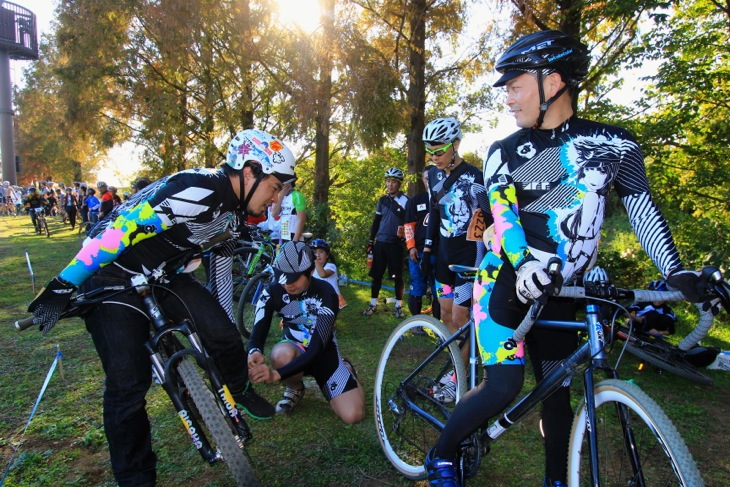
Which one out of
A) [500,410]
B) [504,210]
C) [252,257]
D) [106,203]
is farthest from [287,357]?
[106,203]

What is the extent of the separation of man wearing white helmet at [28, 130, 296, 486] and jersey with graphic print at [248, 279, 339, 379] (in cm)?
90

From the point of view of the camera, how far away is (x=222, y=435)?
2.26 m

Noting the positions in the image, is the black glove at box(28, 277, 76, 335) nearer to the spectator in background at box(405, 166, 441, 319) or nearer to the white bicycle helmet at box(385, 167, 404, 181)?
the spectator in background at box(405, 166, 441, 319)

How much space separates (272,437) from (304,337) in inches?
34.9

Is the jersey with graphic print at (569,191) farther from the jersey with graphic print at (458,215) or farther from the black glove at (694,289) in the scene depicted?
the jersey with graphic print at (458,215)

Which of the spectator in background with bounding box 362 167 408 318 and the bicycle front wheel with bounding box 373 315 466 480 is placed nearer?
the bicycle front wheel with bounding box 373 315 466 480

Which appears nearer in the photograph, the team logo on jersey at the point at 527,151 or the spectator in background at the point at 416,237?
the team logo on jersey at the point at 527,151

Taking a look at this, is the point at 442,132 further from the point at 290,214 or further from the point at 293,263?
the point at 290,214

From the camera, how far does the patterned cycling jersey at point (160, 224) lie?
2230 mm

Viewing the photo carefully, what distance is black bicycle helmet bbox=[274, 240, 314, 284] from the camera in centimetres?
393

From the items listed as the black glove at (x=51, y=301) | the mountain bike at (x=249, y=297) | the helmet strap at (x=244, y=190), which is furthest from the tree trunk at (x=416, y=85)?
the black glove at (x=51, y=301)

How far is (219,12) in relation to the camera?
35.4ft

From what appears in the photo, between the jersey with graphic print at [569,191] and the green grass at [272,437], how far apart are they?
1.66 meters

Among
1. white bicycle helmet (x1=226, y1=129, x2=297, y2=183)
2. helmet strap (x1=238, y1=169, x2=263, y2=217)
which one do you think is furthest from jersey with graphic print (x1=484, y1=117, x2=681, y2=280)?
helmet strap (x1=238, y1=169, x2=263, y2=217)
